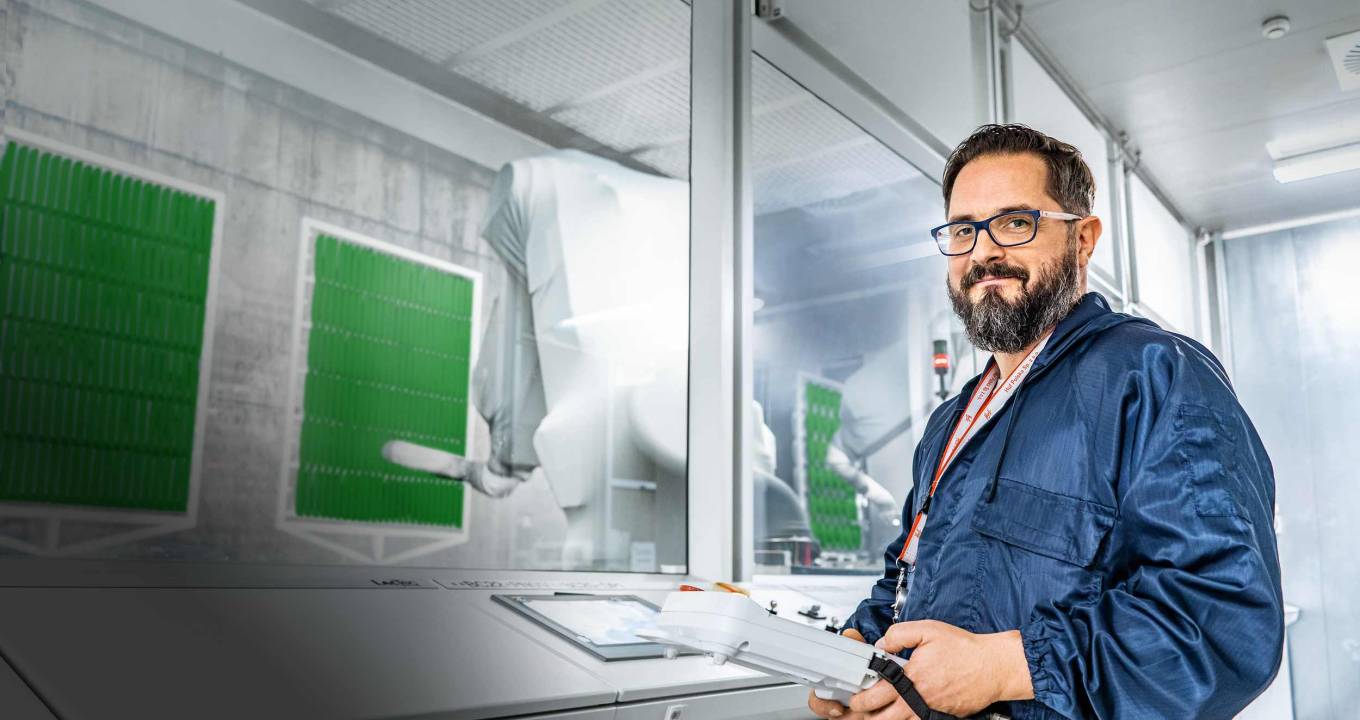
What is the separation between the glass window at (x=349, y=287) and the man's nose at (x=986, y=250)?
3.12 ft

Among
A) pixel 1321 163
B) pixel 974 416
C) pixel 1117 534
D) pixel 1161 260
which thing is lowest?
pixel 1117 534

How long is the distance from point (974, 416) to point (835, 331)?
163 centimetres

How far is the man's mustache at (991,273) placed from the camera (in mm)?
1327

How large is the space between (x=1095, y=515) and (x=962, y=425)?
29cm

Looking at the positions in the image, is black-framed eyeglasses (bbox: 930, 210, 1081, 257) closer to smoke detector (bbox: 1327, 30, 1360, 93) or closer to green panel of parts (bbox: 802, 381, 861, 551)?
green panel of parts (bbox: 802, 381, 861, 551)

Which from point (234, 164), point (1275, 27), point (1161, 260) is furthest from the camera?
point (1161, 260)

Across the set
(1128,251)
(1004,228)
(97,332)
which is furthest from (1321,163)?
(97,332)

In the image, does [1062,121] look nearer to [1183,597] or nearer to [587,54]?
[587,54]

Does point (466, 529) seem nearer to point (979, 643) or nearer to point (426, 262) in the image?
point (426, 262)

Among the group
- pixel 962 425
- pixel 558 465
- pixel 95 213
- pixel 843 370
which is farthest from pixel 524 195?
pixel 843 370

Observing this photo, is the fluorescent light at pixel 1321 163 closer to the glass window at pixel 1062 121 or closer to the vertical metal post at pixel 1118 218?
the vertical metal post at pixel 1118 218

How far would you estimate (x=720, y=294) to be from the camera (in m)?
2.42

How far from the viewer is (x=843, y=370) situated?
309 cm

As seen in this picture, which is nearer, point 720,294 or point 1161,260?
point 720,294
